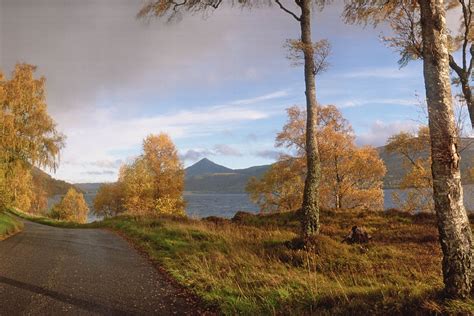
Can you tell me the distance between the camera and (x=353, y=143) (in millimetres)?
32062

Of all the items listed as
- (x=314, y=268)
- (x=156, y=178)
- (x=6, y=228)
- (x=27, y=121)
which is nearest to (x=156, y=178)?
(x=156, y=178)

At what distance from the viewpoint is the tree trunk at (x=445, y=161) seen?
477 centimetres

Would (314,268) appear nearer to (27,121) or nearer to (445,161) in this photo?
(445,161)

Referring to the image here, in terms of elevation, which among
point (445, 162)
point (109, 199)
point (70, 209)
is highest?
point (445, 162)

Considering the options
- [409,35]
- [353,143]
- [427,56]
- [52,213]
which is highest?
[409,35]

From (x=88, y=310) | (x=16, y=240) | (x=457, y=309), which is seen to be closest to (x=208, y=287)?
(x=88, y=310)

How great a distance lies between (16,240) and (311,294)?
14987mm

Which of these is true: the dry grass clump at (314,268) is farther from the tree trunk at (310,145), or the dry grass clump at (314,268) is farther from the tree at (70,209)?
the tree at (70,209)

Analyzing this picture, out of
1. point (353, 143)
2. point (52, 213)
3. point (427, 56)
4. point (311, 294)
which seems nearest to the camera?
point (427, 56)

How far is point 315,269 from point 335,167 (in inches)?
976

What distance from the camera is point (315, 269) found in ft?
27.1

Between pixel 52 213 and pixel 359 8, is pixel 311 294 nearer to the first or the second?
pixel 359 8

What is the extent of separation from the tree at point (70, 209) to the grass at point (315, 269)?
55.2m

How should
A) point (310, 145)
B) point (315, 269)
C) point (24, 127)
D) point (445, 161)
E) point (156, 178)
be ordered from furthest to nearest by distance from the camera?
point (156, 178) → point (24, 127) → point (310, 145) → point (315, 269) → point (445, 161)
